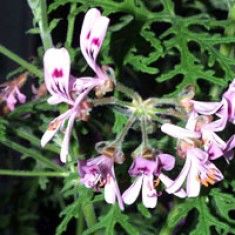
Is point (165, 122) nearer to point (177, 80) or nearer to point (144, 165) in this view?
point (144, 165)

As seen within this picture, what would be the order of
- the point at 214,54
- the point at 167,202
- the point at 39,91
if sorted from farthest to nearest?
the point at 167,202 → the point at 39,91 → the point at 214,54

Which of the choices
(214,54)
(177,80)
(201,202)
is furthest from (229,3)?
(177,80)

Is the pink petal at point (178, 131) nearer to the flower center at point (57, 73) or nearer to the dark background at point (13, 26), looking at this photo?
the flower center at point (57, 73)

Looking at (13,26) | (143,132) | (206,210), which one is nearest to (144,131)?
(143,132)

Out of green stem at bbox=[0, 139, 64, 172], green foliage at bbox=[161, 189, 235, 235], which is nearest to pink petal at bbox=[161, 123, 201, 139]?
green foliage at bbox=[161, 189, 235, 235]

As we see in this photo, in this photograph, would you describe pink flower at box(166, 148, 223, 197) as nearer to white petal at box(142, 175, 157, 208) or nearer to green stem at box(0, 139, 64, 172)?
white petal at box(142, 175, 157, 208)

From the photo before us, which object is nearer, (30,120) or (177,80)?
(30,120)

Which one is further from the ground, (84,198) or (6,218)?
(84,198)
